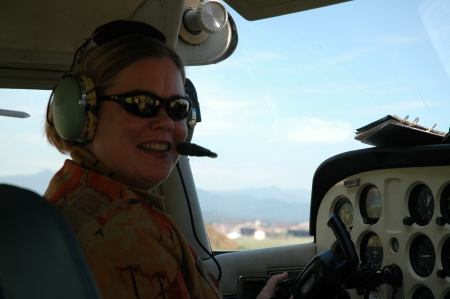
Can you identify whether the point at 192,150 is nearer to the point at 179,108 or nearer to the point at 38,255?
the point at 179,108

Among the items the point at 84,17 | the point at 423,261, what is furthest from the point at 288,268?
the point at 84,17

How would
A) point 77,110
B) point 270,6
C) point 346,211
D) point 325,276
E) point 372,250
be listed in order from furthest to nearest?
point 346,211
point 372,250
point 270,6
point 325,276
point 77,110

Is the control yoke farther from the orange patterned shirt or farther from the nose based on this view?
the nose

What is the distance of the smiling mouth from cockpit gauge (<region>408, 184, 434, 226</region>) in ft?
3.82

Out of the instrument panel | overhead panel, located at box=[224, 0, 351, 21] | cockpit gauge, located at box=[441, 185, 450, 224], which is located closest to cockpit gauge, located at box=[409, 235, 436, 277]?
the instrument panel

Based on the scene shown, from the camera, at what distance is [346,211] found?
2.24 metres

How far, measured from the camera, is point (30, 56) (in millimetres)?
1696

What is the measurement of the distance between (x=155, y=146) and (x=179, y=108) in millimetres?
96

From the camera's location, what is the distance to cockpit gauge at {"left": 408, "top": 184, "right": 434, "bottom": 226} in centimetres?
181

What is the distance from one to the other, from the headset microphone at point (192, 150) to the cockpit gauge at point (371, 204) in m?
1.11

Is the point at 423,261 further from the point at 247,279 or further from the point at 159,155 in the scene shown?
the point at 159,155

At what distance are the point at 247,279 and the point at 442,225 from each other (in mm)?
709

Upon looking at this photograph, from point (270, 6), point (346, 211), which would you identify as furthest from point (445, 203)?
point (270, 6)

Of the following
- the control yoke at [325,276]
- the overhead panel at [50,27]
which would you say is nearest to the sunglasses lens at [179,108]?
the control yoke at [325,276]
